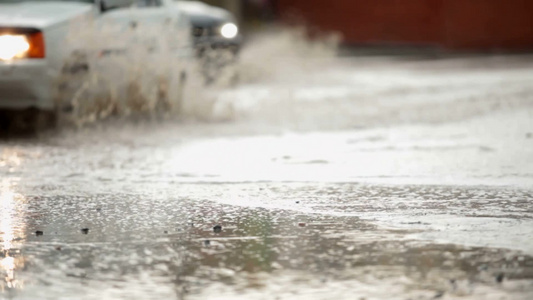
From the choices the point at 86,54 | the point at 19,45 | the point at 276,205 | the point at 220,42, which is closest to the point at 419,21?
the point at 220,42

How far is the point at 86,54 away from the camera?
11.7 metres

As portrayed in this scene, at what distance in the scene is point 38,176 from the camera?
30.0ft

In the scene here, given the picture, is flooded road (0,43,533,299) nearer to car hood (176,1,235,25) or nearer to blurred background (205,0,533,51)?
car hood (176,1,235,25)

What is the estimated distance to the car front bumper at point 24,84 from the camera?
439 inches

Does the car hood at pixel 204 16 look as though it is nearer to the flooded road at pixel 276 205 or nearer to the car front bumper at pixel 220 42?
the car front bumper at pixel 220 42

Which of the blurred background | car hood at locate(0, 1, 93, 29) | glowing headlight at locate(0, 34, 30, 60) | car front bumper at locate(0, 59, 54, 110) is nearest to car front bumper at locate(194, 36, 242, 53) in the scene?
car hood at locate(0, 1, 93, 29)

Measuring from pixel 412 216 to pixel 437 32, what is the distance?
2303 centimetres

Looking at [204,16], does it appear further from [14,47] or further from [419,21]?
[419,21]

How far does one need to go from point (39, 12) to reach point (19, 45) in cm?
61

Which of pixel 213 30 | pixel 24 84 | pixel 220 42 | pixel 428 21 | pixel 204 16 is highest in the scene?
pixel 428 21

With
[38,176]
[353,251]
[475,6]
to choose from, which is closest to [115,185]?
[38,176]

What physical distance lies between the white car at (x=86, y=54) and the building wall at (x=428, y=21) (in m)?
17.0

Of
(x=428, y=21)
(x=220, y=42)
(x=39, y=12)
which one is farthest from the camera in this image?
(x=428, y=21)

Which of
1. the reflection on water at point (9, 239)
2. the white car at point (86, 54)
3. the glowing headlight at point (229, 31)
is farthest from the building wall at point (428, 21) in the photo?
the reflection on water at point (9, 239)
